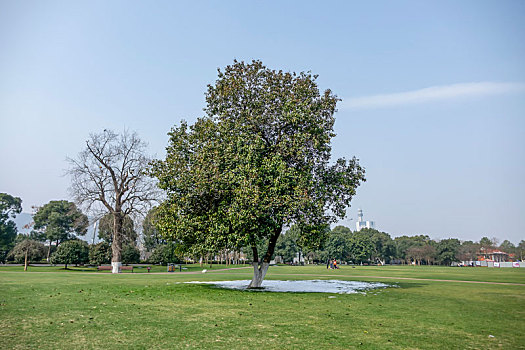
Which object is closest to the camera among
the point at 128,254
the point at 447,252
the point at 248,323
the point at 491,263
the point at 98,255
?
the point at 248,323

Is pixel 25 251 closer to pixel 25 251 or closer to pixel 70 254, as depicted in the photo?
pixel 25 251

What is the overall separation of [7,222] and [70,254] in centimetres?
4728

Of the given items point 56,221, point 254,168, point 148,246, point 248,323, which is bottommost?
point 148,246

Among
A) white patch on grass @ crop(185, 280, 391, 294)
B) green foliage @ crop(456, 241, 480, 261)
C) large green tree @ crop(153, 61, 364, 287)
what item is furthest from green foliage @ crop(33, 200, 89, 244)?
green foliage @ crop(456, 241, 480, 261)

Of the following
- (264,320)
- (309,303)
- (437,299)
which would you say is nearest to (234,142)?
(309,303)

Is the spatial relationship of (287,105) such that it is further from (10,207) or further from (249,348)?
(10,207)

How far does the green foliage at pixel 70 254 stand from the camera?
54.9 metres

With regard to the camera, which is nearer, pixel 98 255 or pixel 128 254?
pixel 98 255

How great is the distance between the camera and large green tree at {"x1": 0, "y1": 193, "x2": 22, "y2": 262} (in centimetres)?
7938

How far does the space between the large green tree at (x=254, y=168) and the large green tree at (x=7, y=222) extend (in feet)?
239

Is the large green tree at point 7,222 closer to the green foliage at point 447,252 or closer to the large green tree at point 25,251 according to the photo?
the large green tree at point 25,251

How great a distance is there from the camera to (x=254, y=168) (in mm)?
21109

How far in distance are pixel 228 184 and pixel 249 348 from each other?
12902 millimetres

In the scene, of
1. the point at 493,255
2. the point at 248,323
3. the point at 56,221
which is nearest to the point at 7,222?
the point at 56,221
